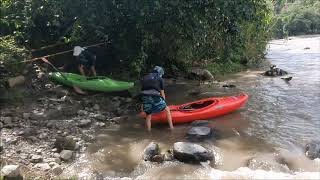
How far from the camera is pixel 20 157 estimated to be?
7195mm

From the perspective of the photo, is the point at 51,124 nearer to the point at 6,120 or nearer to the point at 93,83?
the point at 6,120

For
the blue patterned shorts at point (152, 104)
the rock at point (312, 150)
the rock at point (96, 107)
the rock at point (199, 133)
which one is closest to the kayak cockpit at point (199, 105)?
the blue patterned shorts at point (152, 104)

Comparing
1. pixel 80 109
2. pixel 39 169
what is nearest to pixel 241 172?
pixel 39 169

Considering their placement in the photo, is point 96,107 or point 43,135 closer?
point 43,135

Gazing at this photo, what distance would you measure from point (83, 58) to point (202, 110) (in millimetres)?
4556

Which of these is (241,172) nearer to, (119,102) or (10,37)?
(119,102)

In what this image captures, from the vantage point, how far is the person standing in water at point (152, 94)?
9055 millimetres

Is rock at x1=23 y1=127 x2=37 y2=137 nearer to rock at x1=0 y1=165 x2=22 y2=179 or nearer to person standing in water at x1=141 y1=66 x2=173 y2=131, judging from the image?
rock at x1=0 y1=165 x2=22 y2=179

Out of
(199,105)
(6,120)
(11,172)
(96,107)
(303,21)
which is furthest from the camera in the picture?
(303,21)

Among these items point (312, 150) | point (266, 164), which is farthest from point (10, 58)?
point (312, 150)

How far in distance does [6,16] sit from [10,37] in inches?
44.9

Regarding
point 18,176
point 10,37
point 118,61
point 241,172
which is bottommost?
point 241,172

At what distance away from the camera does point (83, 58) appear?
1248cm

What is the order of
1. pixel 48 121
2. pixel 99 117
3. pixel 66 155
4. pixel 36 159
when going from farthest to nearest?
pixel 99 117 → pixel 48 121 → pixel 66 155 → pixel 36 159
